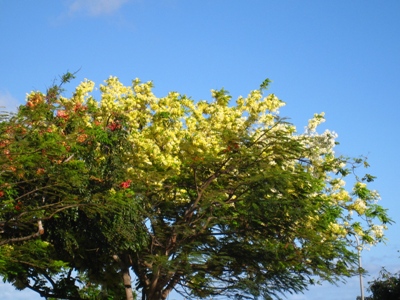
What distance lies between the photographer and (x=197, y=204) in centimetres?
2323

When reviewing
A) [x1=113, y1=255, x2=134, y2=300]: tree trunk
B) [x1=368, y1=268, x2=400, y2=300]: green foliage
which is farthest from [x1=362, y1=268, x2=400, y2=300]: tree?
[x1=113, y1=255, x2=134, y2=300]: tree trunk

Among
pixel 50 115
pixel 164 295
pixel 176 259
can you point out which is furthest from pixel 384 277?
pixel 50 115

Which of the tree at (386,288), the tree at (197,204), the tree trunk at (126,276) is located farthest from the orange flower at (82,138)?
the tree at (386,288)

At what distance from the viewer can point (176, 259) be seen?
70.2 feet

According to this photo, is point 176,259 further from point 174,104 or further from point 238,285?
point 174,104

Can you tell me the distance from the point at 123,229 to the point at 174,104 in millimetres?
7545

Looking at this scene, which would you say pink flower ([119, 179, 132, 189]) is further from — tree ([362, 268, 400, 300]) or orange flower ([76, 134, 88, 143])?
tree ([362, 268, 400, 300])

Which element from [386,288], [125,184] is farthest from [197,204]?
[386,288]

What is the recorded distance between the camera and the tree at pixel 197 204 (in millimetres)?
21312

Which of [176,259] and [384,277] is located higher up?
[384,277]

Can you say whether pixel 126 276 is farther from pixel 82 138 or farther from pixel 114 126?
pixel 82 138

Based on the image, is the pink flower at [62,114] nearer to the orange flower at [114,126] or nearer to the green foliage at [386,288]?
the orange flower at [114,126]

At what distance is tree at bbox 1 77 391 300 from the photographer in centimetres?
2131

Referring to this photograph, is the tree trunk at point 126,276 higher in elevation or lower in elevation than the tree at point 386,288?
lower
